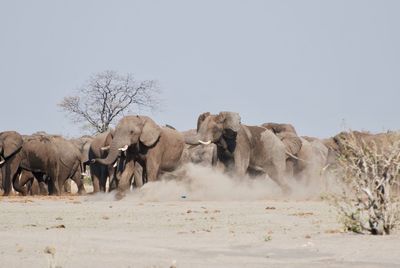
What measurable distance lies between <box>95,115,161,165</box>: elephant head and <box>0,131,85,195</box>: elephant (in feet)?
23.7

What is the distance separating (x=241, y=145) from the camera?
31641 millimetres

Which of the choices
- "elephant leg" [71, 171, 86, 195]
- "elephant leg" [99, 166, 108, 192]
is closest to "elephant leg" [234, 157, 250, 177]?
"elephant leg" [99, 166, 108, 192]

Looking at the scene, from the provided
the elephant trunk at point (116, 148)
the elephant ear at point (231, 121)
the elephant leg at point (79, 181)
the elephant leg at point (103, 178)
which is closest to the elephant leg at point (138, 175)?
the elephant trunk at point (116, 148)

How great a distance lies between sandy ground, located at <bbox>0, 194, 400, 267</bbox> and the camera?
510 inches

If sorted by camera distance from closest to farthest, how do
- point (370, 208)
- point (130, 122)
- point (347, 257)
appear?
1. point (347, 257)
2. point (370, 208)
3. point (130, 122)

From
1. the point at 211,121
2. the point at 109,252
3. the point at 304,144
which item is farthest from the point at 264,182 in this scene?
the point at 109,252

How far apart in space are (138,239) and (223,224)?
3.08 meters

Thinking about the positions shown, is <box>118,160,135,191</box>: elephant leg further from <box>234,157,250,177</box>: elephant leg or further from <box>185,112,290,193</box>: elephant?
<box>234,157,250,177</box>: elephant leg

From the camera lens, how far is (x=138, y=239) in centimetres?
1616

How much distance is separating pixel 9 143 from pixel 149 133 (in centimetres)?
833

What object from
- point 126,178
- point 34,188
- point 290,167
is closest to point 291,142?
point 290,167

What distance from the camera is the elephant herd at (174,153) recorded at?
103 ft

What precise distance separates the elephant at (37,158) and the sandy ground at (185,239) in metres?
14.4

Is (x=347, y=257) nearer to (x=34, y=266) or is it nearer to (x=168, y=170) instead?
(x=34, y=266)
